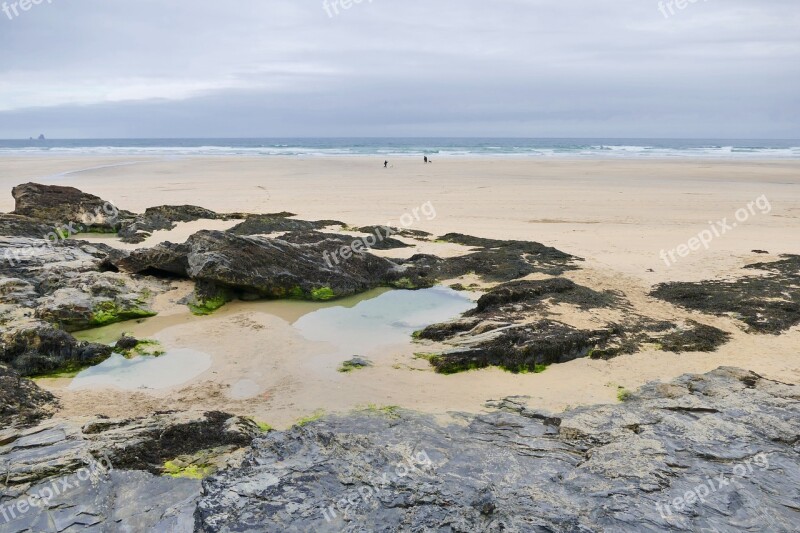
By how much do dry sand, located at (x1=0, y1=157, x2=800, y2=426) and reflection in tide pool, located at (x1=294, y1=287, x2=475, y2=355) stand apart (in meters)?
0.36

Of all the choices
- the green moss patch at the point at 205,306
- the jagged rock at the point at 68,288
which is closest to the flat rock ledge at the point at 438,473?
the jagged rock at the point at 68,288

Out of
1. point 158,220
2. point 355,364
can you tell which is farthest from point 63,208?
point 355,364

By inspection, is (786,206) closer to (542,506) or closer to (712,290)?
(712,290)

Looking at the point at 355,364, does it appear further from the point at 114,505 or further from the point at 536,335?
the point at 114,505

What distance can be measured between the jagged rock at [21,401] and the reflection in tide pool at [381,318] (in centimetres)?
355

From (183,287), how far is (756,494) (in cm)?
941

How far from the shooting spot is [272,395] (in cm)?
644

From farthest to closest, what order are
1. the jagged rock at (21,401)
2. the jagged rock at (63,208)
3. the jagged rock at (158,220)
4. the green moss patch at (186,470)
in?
the jagged rock at (63,208) → the jagged rock at (158,220) → the jagged rock at (21,401) → the green moss patch at (186,470)

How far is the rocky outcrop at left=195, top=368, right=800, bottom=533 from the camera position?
12.7 feet

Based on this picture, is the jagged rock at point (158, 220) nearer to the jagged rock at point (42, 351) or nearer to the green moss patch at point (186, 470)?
the jagged rock at point (42, 351)

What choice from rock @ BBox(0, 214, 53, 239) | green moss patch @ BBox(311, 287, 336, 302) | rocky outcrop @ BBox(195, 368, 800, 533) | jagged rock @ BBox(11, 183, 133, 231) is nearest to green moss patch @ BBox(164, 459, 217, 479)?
rocky outcrop @ BBox(195, 368, 800, 533)

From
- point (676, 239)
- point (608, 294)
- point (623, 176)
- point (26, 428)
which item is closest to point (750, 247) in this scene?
point (676, 239)

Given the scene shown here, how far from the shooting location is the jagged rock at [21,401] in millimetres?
5320

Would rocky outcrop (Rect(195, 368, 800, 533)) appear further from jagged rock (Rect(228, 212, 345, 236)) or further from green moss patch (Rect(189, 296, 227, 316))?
jagged rock (Rect(228, 212, 345, 236))
